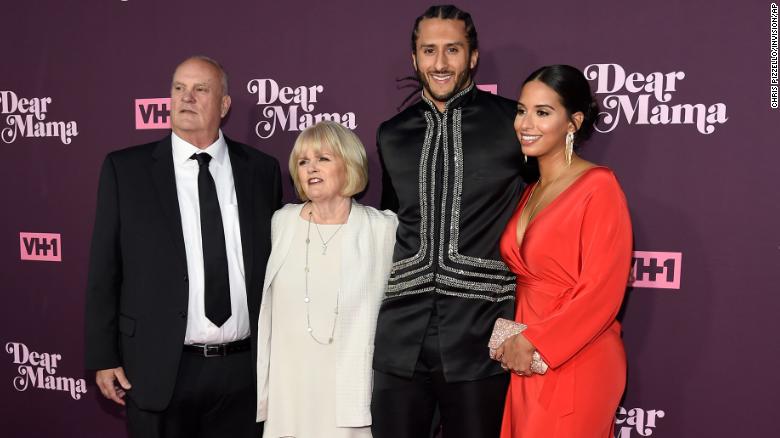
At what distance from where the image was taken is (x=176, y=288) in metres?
1.98

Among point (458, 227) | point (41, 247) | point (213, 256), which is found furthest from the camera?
point (41, 247)

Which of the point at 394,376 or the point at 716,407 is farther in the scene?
the point at 716,407

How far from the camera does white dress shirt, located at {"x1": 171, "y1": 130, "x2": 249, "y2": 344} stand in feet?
6.64

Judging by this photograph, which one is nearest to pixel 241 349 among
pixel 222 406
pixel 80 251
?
pixel 222 406

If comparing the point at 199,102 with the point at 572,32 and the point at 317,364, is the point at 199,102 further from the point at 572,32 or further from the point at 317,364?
the point at 572,32

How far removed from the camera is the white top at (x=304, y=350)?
2.00 meters

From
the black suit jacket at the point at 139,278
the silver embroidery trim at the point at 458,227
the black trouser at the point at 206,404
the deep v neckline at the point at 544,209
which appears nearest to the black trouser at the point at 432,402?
the silver embroidery trim at the point at 458,227

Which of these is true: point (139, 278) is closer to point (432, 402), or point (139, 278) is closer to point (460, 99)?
point (432, 402)

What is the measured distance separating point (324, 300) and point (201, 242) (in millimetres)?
453

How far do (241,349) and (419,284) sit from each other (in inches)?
26.2

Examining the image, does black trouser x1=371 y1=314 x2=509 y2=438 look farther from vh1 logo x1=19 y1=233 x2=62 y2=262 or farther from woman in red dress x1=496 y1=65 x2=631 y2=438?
vh1 logo x1=19 y1=233 x2=62 y2=262

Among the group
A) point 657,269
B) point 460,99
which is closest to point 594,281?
point 460,99

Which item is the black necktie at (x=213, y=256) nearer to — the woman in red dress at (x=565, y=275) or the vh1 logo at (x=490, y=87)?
the woman in red dress at (x=565, y=275)

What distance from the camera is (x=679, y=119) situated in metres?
2.33
